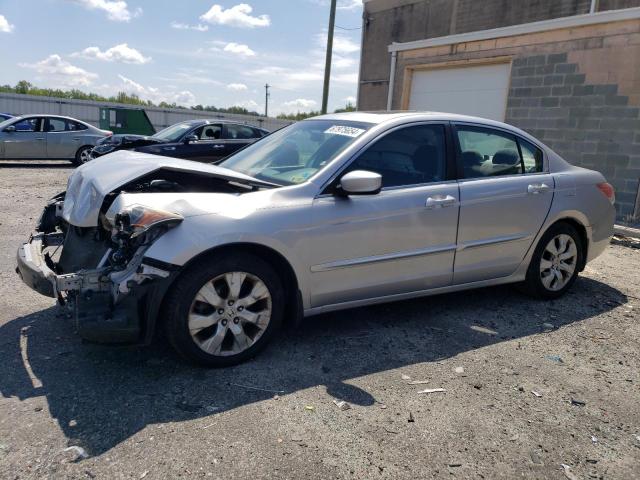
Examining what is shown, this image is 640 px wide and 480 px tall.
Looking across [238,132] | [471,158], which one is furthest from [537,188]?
[238,132]

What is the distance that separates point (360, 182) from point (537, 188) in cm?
195

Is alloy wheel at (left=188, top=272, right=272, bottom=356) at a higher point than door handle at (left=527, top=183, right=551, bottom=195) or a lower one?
lower

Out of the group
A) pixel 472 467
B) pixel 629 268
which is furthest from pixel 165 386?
pixel 629 268

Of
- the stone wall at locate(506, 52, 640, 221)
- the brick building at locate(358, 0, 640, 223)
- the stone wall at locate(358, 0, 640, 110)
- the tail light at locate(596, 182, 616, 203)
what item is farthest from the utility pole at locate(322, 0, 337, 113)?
the tail light at locate(596, 182, 616, 203)

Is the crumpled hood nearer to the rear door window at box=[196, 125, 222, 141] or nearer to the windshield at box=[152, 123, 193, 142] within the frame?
the windshield at box=[152, 123, 193, 142]

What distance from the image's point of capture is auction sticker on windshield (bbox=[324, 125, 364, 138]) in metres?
3.93

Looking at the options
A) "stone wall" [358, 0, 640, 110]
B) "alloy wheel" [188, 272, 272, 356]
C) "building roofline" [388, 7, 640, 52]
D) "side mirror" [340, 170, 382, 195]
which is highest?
"stone wall" [358, 0, 640, 110]

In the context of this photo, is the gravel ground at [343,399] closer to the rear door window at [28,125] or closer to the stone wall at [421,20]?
the rear door window at [28,125]

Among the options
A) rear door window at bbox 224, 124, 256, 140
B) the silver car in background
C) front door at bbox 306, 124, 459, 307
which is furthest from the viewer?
rear door window at bbox 224, 124, 256, 140

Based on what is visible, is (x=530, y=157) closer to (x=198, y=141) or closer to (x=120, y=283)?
(x=120, y=283)

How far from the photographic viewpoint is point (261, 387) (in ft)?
10.4

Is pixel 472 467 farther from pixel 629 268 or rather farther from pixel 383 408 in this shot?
pixel 629 268

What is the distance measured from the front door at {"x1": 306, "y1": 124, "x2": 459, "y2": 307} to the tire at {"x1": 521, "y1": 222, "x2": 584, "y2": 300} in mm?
1085

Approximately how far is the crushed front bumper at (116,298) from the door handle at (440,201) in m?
1.92
